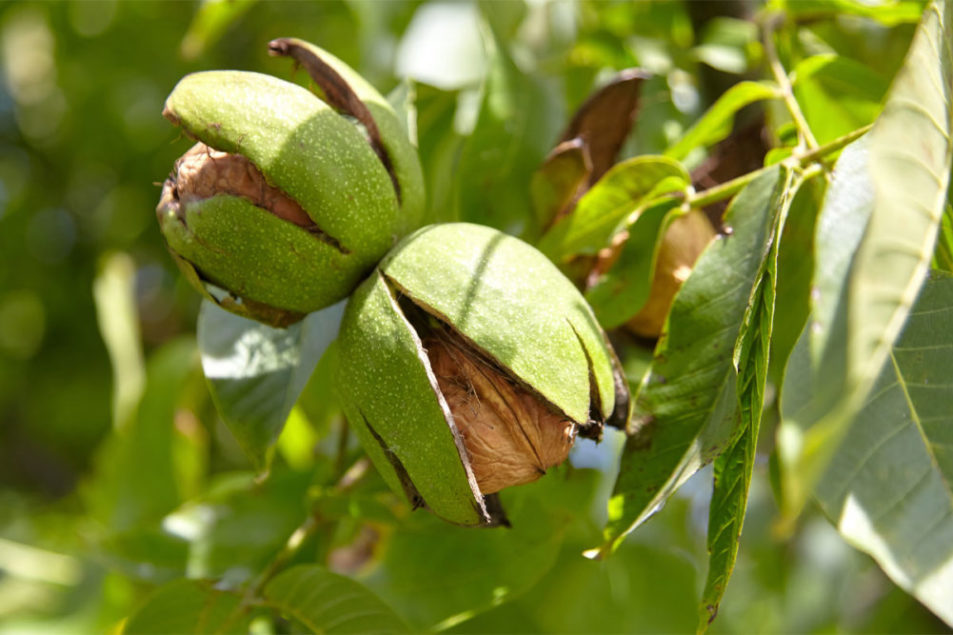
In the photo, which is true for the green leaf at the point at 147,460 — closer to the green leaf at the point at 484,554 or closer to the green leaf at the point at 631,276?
the green leaf at the point at 484,554

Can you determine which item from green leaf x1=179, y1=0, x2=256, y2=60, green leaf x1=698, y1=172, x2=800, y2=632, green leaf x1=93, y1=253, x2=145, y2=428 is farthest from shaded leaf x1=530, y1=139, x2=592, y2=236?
green leaf x1=93, y1=253, x2=145, y2=428

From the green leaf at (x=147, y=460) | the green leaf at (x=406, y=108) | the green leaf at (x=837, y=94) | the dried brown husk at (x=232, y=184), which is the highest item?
the dried brown husk at (x=232, y=184)

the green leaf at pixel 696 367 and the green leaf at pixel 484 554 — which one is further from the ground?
the green leaf at pixel 696 367

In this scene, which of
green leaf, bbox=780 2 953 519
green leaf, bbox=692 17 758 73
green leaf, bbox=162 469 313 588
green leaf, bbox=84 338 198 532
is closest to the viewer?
green leaf, bbox=780 2 953 519

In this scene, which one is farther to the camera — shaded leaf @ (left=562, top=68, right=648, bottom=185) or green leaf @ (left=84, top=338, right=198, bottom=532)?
green leaf @ (left=84, top=338, right=198, bottom=532)

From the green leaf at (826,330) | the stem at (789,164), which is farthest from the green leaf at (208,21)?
the green leaf at (826,330)

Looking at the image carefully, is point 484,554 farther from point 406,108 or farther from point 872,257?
point 872,257

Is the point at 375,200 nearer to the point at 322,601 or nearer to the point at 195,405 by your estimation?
the point at 322,601

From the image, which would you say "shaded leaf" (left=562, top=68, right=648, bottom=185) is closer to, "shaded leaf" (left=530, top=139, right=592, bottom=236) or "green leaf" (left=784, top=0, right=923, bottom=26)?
"shaded leaf" (left=530, top=139, right=592, bottom=236)
